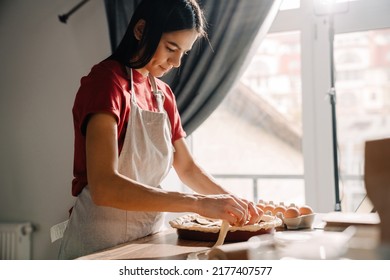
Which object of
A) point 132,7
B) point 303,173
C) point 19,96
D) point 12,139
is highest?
point 132,7

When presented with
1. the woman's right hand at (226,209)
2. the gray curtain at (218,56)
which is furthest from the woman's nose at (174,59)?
the gray curtain at (218,56)

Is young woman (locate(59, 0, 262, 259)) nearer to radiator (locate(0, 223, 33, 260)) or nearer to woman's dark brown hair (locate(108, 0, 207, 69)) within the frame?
woman's dark brown hair (locate(108, 0, 207, 69))

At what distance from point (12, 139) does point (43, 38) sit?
435mm

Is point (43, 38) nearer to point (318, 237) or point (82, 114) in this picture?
point (82, 114)

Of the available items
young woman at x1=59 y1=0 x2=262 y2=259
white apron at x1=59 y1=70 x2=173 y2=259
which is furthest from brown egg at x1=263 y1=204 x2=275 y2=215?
white apron at x1=59 y1=70 x2=173 y2=259

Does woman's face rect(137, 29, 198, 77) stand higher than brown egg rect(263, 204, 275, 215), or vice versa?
woman's face rect(137, 29, 198, 77)

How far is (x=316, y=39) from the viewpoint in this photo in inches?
69.9

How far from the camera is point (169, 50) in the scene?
3.69ft

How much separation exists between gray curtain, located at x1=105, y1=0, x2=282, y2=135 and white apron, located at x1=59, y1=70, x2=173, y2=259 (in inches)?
25.4

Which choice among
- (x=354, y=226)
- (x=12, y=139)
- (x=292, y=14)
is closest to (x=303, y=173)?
(x=292, y=14)

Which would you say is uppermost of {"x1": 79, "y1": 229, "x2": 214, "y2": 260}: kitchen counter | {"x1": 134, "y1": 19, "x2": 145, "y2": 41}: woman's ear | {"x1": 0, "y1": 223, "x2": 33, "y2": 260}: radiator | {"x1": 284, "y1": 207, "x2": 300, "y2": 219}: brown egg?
{"x1": 134, "y1": 19, "x2": 145, "y2": 41}: woman's ear

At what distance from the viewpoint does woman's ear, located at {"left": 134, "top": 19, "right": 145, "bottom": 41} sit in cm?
111
